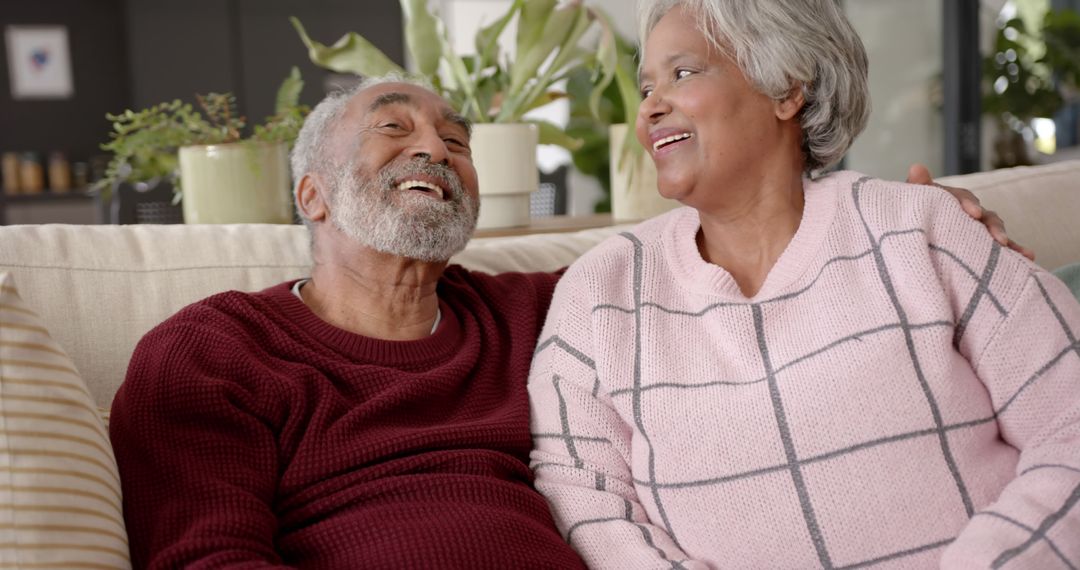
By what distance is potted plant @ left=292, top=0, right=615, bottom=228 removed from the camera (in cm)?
228

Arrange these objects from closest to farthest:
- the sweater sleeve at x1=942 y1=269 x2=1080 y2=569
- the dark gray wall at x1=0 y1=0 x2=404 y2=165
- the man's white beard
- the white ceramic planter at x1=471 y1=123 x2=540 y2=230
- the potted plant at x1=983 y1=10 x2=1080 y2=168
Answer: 1. the sweater sleeve at x1=942 y1=269 x2=1080 y2=569
2. the man's white beard
3. the white ceramic planter at x1=471 y1=123 x2=540 y2=230
4. the potted plant at x1=983 y1=10 x2=1080 y2=168
5. the dark gray wall at x1=0 y1=0 x2=404 y2=165

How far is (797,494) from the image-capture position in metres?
1.38

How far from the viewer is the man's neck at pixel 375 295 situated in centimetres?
171

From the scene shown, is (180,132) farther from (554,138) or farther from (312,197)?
(554,138)

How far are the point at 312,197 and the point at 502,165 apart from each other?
1.89ft

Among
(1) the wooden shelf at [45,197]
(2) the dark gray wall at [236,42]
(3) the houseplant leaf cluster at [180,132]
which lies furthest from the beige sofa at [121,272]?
(1) the wooden shelf at [45,197]

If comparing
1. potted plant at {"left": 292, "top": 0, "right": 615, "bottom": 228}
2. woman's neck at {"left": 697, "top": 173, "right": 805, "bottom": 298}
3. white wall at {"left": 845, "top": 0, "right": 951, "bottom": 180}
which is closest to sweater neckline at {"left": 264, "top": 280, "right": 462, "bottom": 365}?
woman's neck at {"left": 697, "top": 173, "right": 805, "bottom": 298}

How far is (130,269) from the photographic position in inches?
66.0

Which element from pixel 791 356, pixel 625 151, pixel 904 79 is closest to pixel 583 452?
pixel 791 356

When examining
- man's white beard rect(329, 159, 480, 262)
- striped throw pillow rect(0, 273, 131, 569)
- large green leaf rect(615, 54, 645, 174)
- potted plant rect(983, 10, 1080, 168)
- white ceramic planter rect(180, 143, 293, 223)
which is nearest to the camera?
striped throw pillow rect(0, 273, 131, 569)

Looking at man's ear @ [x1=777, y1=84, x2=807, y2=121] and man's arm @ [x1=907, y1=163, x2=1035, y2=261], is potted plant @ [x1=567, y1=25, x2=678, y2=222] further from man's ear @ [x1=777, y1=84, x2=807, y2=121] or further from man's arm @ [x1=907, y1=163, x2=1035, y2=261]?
man's arm @ [x1=907, y1=163, x2=1035, y2=261]

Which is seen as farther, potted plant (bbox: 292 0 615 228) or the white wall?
the white wall

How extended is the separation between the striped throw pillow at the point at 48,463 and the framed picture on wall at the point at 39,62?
6.37 meters

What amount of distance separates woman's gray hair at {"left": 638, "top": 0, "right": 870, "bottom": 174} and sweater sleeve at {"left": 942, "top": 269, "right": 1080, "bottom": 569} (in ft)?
1.19
